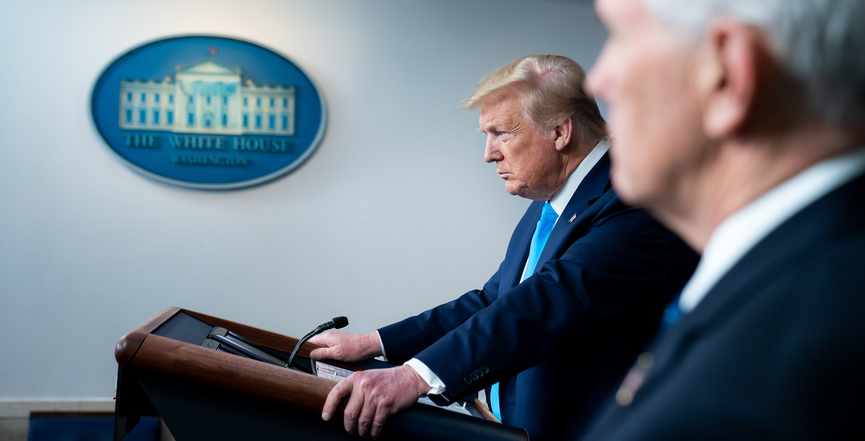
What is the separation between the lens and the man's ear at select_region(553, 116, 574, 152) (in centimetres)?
147

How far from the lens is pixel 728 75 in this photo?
357 millimetres

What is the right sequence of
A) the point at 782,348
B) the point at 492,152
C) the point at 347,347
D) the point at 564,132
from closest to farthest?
1. the point at 782,348
2. the point at 347,347
3. the point at 564,132
4. the point at 492,152

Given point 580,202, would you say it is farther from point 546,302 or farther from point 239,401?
point 239,401

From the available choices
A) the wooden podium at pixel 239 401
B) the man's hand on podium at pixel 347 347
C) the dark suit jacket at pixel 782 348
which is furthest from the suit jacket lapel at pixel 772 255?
the man's hand on podium at pixel 347 347

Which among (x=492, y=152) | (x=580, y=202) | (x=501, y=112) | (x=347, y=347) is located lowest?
(x=347, y=347)

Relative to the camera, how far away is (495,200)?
9.61 feet

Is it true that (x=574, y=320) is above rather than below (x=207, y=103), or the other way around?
below

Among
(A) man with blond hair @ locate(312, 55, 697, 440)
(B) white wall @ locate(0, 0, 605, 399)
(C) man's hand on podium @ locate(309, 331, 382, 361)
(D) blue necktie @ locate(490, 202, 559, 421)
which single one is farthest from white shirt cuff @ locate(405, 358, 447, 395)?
(B) white wall @ locate(0, 0, 605, 399)

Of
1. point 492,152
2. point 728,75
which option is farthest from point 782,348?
point 492,152

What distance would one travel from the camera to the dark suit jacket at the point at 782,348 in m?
0.29

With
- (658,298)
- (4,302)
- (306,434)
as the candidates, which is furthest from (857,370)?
(4,302)

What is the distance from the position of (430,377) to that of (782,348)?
753mm

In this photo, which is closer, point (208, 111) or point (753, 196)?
point (753, 196)

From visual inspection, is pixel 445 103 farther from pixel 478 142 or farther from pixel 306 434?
pixel 306 434
